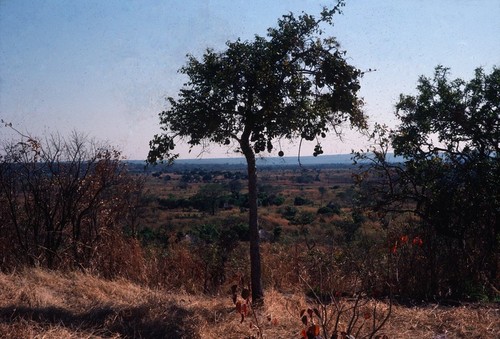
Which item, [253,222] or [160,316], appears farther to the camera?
[253,222]

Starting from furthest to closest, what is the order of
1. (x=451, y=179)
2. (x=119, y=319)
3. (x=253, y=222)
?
(x=451, y=179), (x=253, y=222), (x=119, y=319)

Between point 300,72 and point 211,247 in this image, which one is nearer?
point 300,72

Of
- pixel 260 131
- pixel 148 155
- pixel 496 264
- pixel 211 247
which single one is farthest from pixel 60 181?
pixel 496 264

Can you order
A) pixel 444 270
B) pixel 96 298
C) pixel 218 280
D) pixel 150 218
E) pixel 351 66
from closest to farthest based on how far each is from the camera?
1. pixel 351 66
2. pixel 96 298
3. pixel 444 270
4. pixel 218 280
5. pixel 150 218

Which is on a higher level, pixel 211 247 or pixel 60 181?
pixel 60 181

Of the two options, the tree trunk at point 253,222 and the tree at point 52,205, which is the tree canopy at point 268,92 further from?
the tree at point 52,205

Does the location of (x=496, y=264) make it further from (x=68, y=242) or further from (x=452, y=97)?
(x=68, y=242)

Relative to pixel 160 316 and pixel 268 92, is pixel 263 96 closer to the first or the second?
pixel 268 92

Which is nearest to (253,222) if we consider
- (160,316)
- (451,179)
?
(160,316)

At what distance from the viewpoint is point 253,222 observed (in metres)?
6.48

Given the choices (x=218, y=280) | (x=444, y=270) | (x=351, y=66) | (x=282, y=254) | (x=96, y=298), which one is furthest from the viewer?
(x=282, y=254)

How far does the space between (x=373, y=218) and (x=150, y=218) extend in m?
26.5

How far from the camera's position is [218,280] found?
8.85 metres

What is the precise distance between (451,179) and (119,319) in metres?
6.23
